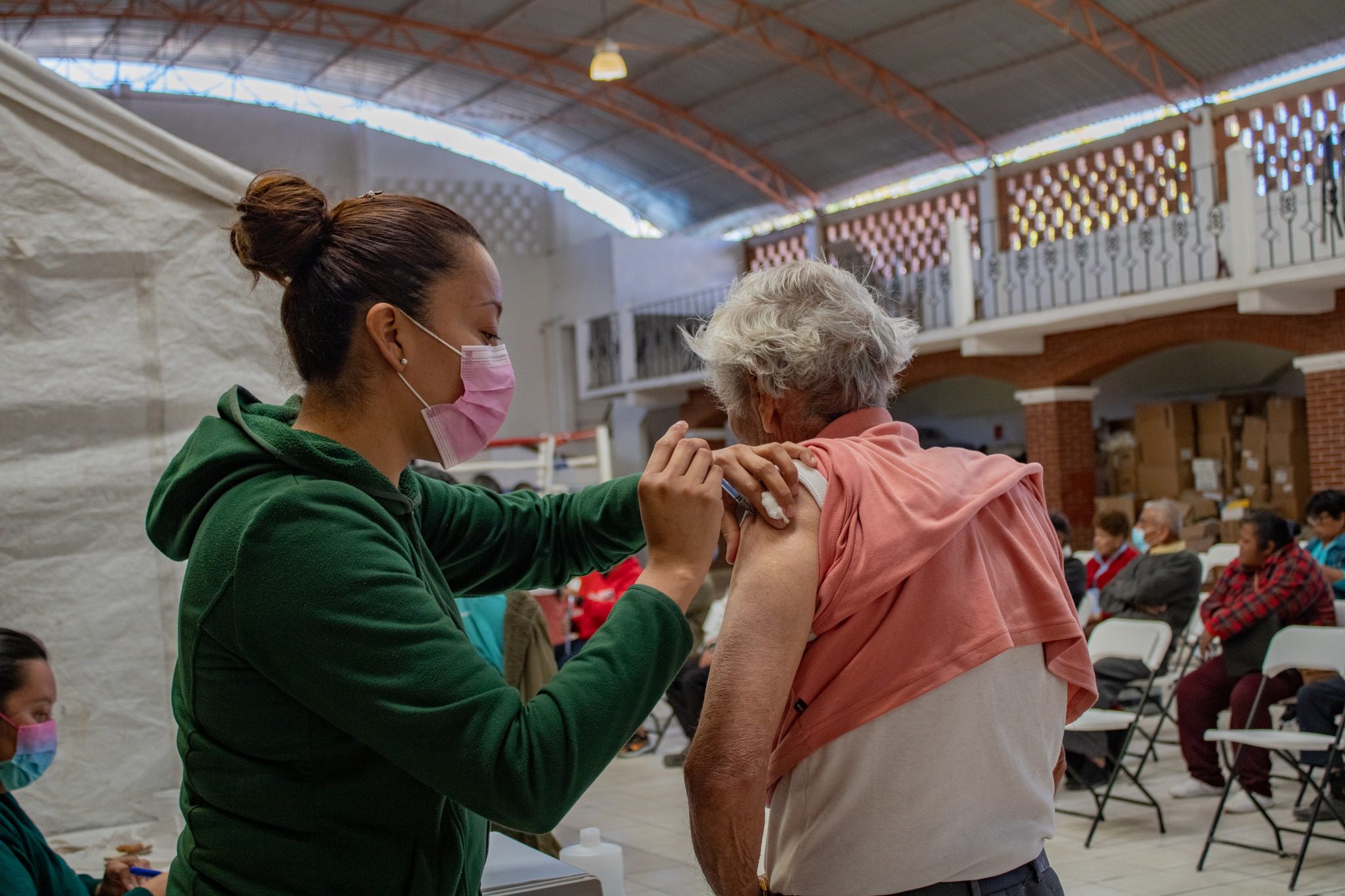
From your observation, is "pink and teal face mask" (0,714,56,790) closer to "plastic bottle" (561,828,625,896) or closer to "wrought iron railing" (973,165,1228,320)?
"plastic bottle" (561,828,625,896)

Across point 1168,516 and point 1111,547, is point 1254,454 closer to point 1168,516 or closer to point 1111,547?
point 1111,547

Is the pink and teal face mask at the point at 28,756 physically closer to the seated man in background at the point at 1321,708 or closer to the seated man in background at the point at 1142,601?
the seated man in background at the point at 1142,601

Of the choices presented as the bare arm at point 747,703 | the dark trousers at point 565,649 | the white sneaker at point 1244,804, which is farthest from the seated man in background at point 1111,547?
the bare arm at point 747,703

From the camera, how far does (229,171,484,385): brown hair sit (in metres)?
1.23

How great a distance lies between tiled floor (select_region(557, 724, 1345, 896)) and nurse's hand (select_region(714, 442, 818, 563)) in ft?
10.2

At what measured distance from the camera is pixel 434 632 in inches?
42.0

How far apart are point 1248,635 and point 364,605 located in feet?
17.1

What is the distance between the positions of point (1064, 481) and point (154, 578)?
38.1ft

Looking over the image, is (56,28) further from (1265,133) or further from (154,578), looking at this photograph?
(154,578)

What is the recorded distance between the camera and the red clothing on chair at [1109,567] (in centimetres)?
704

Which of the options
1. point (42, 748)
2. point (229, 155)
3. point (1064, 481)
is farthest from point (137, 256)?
point (229, 155)

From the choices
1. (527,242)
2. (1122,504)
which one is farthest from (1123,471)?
(527,242)

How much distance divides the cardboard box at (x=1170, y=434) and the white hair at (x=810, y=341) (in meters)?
12.2

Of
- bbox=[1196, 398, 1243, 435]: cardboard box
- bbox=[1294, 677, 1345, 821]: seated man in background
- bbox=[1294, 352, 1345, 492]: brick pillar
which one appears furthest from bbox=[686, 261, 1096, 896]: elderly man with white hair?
bbox=[1196, 398, 1243, 435]: cardboard box
